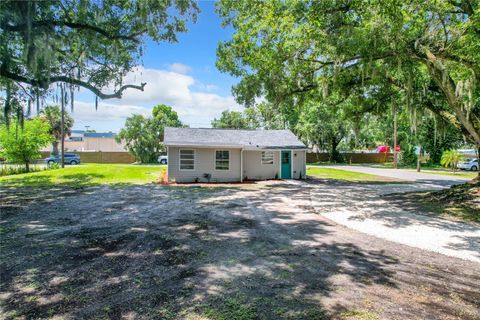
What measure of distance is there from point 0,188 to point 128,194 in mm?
7094

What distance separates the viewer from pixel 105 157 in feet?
122

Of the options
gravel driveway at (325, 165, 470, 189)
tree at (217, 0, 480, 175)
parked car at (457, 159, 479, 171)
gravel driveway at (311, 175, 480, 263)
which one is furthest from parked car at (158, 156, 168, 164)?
parked car at (457, 159, 479, 171)

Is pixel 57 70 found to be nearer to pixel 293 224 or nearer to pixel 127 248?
pixel 127 248

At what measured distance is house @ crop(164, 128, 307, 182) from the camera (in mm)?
17297

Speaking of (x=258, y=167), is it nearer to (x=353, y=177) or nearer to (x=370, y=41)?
(x=353, y=177)

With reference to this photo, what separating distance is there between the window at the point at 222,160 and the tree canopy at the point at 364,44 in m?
6.18

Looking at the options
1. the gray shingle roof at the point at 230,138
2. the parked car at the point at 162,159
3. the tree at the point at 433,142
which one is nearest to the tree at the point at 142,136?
the parked car at the point at 162,159

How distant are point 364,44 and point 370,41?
7.7 inches

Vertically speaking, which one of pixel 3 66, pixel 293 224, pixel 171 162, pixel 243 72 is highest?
pixel 243 72

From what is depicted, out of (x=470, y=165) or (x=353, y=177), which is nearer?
(x=353, y=177)

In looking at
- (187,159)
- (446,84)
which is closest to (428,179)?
(446,84)

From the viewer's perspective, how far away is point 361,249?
5.58 m

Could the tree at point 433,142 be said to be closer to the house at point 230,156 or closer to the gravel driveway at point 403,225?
the house at point 230,156

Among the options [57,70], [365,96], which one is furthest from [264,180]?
[57,70]
